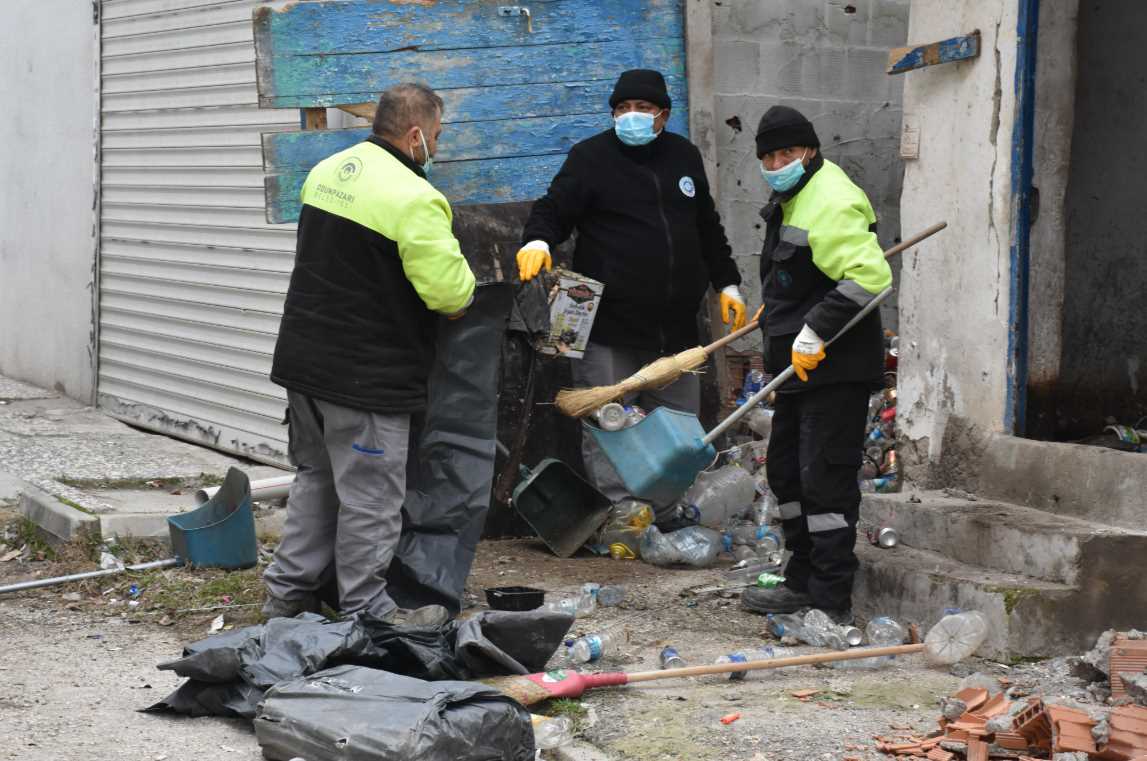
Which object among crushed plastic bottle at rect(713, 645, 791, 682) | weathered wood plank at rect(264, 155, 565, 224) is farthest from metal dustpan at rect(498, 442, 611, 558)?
crushed plastic bottle at rect(713, 645, 791, 682)

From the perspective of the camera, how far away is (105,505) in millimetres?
7160

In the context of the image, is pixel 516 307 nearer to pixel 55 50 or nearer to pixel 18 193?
pixel 55 50

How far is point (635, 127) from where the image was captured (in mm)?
6871

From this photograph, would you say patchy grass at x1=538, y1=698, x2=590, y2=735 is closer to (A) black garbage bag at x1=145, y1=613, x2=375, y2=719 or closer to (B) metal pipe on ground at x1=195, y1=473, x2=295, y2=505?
(A) black garbage bag at x1=145, y1=613, x2=375, y2=719

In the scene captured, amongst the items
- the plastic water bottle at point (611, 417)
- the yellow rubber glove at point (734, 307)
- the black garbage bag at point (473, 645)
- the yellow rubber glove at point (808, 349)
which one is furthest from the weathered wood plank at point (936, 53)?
the black garbage bag at point (473, 645)

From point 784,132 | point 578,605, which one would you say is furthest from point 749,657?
point 784,132

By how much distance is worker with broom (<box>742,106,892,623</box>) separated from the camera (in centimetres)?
559

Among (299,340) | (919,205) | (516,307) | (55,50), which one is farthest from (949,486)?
(55,50)

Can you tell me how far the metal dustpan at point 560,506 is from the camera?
7.10 meters

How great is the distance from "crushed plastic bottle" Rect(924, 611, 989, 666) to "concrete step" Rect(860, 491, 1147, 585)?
1.30 ft

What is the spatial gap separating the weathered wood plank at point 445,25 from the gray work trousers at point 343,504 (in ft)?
7.23

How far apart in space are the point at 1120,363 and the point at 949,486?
1462mm

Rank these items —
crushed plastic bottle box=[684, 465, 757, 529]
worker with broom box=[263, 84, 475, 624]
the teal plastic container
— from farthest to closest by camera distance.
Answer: crushed plastic bottle box=[684, 465, 757, 529] < the teal plastic container < worker with broom box=[263, 84, 475, 624]

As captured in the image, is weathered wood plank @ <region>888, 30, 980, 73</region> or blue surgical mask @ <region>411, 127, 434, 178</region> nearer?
blue surgical mask @ <region>411, 127, 434, 178</region>
